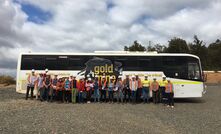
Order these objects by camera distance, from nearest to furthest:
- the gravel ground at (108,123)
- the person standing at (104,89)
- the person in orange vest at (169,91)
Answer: the gravel ground at (108,123)
the person in orange vest at (169,91)
the person standing at (104,89)

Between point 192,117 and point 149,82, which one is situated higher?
point 149,82

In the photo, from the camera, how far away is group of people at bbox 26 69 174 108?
19359mm

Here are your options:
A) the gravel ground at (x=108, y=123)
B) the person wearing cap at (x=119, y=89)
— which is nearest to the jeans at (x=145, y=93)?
the person wearing cap at (x=119, y=89)

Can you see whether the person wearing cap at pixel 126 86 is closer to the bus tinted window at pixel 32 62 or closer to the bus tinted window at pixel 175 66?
the bus tinted window at pixel 175 66

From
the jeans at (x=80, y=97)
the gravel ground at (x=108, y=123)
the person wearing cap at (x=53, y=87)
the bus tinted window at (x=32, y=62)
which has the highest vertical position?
the bus tinted window at (x=32, y=62)

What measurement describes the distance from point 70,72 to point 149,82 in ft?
16.9

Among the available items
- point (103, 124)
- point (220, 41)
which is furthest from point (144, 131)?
point (220, 41)

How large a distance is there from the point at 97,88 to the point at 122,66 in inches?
94.4

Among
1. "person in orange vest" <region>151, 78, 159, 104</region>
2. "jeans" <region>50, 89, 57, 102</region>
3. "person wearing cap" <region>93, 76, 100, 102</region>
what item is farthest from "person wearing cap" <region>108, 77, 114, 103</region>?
"jeans" <region>50, 89, 57, 102</region>

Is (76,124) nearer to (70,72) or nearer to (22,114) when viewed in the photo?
(22,114)

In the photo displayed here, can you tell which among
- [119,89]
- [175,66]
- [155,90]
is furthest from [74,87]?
Result: [175,66]

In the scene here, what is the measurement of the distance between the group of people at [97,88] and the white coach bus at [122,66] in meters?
0.63

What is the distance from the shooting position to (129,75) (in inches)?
805

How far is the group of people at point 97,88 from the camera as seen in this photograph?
19.4 metres
